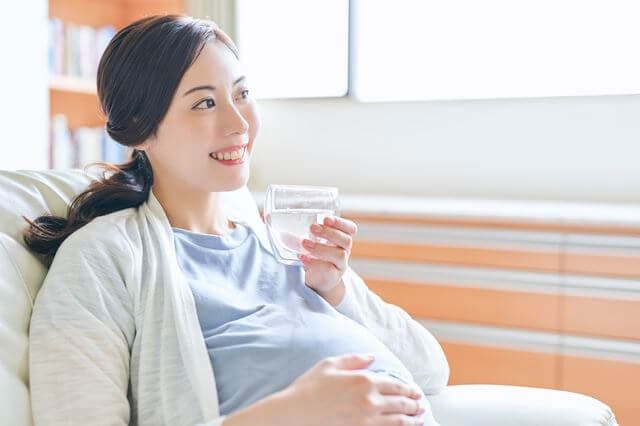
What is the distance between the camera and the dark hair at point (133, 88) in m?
1.26

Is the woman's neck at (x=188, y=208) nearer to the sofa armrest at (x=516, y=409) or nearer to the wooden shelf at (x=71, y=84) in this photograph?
the sofa armrest at (x=516, y=409)

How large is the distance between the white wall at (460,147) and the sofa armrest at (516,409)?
139cm

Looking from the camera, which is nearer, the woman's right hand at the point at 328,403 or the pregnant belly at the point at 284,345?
the woman's right hand at the point at 328,403

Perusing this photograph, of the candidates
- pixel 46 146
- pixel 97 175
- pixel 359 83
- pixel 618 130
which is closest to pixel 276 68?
pixel 359 83

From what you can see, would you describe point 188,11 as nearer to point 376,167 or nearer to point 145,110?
point 376,167

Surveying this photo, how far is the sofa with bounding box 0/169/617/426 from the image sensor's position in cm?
105

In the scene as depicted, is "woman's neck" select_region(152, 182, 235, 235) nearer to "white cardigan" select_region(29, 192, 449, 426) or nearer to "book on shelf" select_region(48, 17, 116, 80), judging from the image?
"white cardigan" select_region(29, 192, 449, 426)

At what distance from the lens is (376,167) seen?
120 inches

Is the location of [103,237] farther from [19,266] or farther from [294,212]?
[294,212]

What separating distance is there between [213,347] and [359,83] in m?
2.08

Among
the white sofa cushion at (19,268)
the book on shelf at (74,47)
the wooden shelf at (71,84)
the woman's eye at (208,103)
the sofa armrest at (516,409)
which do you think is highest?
the book on shelf at (74,47)

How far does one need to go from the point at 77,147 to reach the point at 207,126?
7.35 ft

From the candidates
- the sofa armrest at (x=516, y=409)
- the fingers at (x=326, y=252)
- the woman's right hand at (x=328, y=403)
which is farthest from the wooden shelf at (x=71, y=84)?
the woman's right hand at (x=328, y=403)

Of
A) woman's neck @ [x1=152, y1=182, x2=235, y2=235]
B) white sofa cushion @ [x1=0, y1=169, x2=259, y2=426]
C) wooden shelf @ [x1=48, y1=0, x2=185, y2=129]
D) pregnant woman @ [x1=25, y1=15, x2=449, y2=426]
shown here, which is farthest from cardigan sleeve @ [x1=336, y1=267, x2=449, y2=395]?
wooden shelf @ [x1=48, y1=0, x2=185, y2=129]
